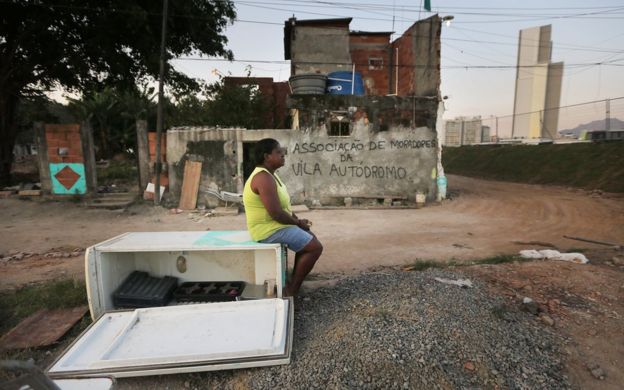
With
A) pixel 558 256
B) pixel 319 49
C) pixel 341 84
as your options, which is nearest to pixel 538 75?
pixel 319 49

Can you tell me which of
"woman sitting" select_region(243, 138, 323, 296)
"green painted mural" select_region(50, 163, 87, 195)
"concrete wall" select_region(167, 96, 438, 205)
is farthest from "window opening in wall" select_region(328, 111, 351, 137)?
"woman sitting" select_region(243, 138, 323, 296)

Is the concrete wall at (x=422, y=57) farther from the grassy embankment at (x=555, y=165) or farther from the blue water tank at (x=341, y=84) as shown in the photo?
the grassy embankment at (x=555, y=165)

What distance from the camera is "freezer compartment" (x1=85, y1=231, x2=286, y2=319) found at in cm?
308

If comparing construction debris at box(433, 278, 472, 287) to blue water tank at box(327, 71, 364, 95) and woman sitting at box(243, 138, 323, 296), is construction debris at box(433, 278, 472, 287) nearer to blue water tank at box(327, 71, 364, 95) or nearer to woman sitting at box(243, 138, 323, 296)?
woman sitting at box(243, 138, 323, 296)

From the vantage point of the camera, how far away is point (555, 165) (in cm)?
1730

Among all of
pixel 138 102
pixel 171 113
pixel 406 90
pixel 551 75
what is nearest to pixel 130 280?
pixel 406 90

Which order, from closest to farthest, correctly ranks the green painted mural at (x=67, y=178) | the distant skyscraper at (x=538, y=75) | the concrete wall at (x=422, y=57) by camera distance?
1. the green painted mural at (x=67, y=178)
2. the concrete wall at (x=422, y=57)
3. the distant skyscraper at (x=538, y=75)

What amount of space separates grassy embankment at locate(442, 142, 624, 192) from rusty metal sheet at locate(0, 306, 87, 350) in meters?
16.6

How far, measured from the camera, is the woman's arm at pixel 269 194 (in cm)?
310

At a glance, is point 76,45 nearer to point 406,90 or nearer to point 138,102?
point 138,102

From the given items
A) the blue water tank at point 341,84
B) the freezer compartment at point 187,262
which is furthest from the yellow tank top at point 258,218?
the blue water tank at point 341,84

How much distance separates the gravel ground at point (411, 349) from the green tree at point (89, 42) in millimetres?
11664

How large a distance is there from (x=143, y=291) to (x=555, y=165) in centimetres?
1972

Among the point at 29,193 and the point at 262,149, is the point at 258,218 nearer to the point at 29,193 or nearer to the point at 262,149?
the point at 262,149
